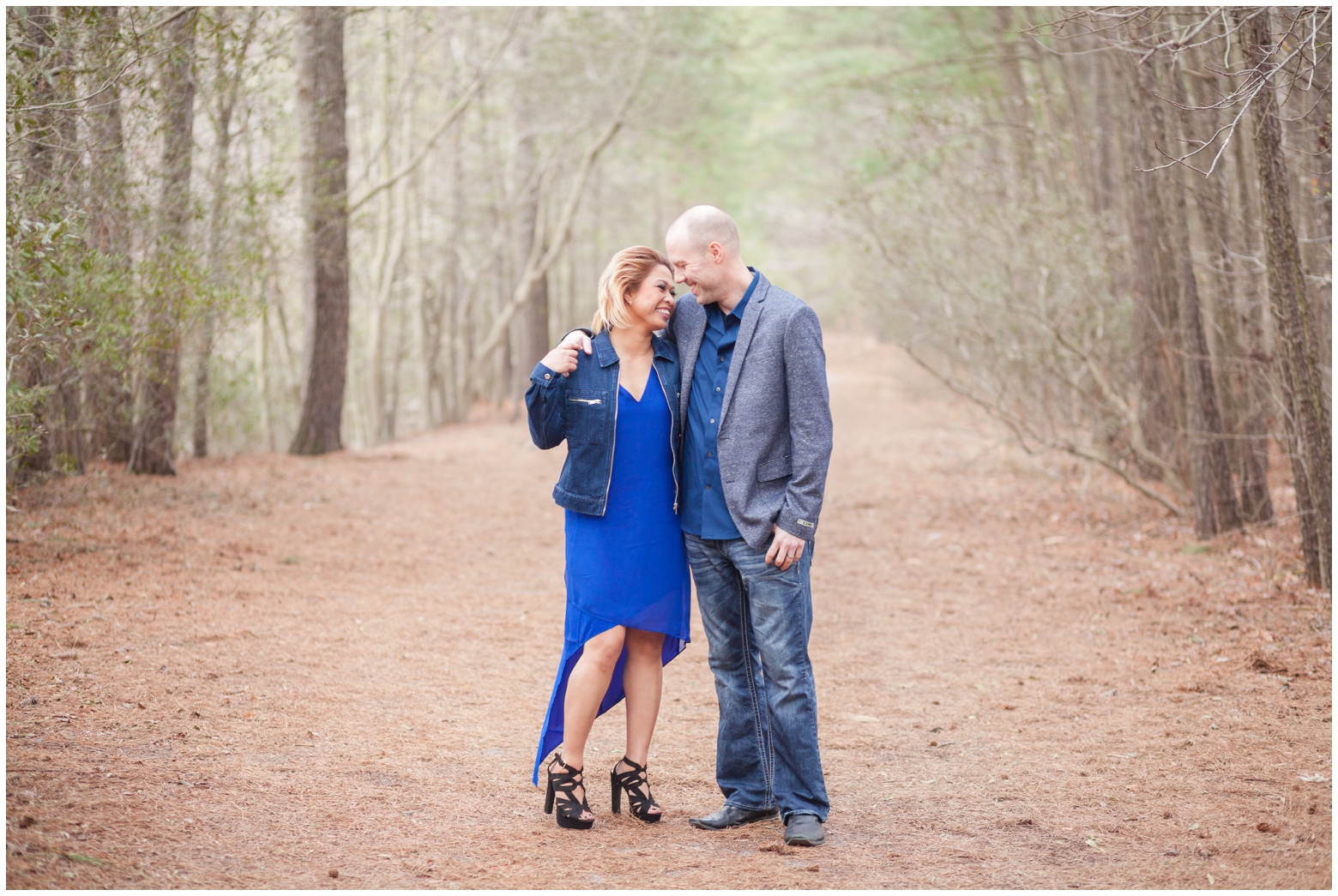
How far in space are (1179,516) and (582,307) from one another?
72.8ft

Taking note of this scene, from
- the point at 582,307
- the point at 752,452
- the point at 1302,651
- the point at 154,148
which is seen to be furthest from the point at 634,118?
the point at 752,452

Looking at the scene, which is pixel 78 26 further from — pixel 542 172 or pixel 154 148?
pixel 542 172

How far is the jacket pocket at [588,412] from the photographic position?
12.4 feet

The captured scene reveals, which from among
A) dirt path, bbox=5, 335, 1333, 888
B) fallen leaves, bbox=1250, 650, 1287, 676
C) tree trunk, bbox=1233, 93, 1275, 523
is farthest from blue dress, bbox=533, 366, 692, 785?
tree trunk, bbox=1233, 93, 1275, 523

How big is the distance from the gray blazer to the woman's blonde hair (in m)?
0.37

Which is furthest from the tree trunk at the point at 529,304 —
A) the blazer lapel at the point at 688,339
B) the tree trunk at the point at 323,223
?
the blazer lapel at the point at 688,339

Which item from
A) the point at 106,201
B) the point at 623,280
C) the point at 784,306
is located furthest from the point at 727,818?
the point at 106,201

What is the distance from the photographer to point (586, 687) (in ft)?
12.6

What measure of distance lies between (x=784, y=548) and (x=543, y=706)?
2.22 metres

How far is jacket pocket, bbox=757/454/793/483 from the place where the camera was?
3.73 meters

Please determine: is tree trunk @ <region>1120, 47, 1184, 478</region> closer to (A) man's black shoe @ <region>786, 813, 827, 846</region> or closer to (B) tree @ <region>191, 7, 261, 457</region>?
(A) man's black shoe @ <region>786, 813, 827, 846</region>

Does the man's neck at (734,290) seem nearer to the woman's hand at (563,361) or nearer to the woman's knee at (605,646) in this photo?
the woman's hand at (563,361)

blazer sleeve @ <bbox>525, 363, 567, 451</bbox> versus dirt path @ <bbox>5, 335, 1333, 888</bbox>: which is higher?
blazer sleeve @ <bbox>525, 363, 567, 451</bbox>

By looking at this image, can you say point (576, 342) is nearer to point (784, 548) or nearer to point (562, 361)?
point (562, 361)
